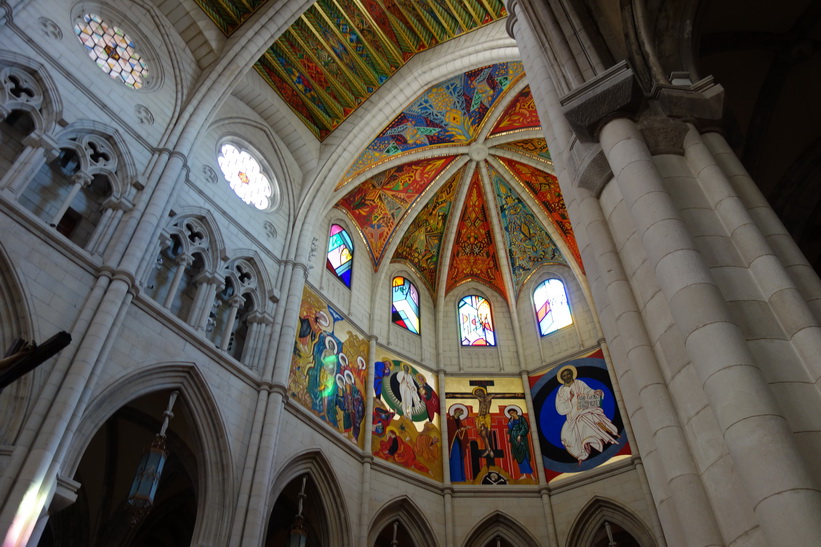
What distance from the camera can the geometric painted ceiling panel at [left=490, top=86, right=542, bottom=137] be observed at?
14805 mm

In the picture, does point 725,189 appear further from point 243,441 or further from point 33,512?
point 243,441

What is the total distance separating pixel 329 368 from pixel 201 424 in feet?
11.1

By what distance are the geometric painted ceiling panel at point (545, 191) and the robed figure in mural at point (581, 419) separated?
3709 mm

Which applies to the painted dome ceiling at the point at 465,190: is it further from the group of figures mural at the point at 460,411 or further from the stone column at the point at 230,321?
the stone column at the point at 230,321

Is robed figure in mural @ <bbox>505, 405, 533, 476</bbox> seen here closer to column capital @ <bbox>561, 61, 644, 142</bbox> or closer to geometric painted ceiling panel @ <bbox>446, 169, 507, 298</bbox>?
geometric painted ceiling panel @ <bbox>446, 169, 507, 298</bbox>

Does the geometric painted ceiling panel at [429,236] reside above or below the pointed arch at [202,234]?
above

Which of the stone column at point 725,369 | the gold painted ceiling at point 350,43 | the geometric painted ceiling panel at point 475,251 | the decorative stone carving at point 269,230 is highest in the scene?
the gold painted ceiling at point 350,43

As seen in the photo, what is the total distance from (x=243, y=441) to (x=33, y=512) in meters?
3.45

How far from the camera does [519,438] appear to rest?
536 inches

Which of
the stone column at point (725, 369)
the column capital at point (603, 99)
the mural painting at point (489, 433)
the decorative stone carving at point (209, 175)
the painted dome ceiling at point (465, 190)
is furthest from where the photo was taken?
the painted dome ceiling at point (465, 190)

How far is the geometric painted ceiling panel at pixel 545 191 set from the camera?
16.1m

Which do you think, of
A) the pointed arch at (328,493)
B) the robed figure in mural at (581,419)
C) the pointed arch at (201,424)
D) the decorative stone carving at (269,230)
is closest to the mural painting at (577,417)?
the robed figure in mural at (581,419)

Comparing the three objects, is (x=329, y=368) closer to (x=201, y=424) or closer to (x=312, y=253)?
(x=312, y=253)

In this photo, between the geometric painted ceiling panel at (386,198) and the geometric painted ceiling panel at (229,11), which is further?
the geometric painted ceiling panel at (386,198)
